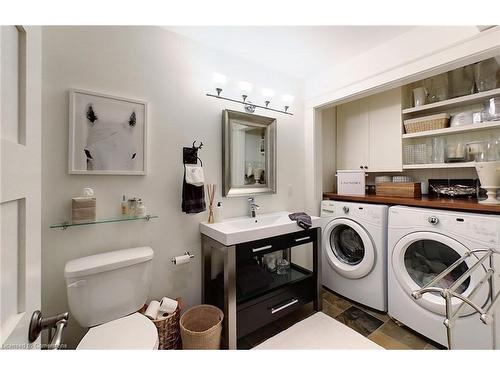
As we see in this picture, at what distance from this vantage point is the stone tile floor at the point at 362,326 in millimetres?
1616

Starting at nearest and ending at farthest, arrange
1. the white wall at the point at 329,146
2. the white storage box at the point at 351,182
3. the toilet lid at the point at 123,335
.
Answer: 1. the toilet lid at the point at 123,335
2. the white storage box at the point at 351,182
3. the white wall at the point at 329,146

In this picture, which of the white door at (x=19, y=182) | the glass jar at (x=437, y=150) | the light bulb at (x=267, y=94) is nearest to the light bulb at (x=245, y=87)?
the light bulb at (x=267, y=94)

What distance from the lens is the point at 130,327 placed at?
116 centimetres

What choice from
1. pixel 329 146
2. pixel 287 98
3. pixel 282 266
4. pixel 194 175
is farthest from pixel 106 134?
pixel 329 146

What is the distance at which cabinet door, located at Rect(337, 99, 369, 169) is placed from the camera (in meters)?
2.46

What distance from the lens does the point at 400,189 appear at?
2.00 m

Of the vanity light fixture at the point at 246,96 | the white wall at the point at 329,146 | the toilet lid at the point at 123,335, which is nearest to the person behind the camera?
the toilet lid at the point at 123,335

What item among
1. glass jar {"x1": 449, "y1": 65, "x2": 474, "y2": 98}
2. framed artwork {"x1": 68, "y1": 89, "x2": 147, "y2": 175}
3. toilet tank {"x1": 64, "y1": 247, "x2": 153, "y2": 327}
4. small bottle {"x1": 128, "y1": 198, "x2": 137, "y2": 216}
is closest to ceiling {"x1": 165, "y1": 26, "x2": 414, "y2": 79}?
framed artwork {"x1": 68, "y1": 89, "x2": 147, "y2": 175}

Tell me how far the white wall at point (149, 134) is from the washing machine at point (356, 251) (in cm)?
99

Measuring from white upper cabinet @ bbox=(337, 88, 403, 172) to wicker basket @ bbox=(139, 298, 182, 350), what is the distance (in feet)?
7.87

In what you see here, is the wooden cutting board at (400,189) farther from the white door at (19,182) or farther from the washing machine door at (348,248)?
the white door at (19,182)

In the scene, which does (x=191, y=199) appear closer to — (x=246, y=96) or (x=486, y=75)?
(x=246, y=96)

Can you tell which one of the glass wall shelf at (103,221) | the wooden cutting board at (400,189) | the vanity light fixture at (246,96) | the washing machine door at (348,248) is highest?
the vanity light fixture at (246,96)
